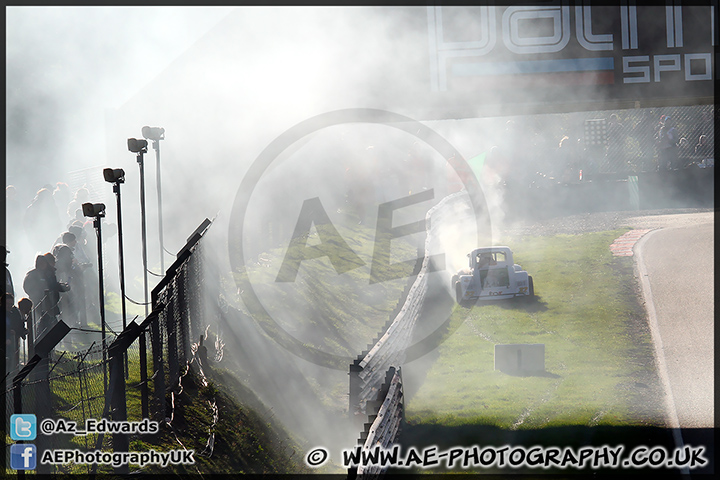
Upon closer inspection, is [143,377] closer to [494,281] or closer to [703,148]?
[494,281]

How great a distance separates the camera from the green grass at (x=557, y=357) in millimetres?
8758

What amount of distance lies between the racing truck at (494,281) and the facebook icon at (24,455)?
1013 cm

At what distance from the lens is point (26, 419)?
5270mm

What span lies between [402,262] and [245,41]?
7.81 meters

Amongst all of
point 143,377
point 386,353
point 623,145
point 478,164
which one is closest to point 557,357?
point 386,353

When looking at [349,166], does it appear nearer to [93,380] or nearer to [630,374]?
[630,374]

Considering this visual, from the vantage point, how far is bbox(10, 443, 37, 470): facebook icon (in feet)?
16.6

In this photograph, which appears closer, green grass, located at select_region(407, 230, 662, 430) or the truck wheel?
green grass, located at select_region(407, 230, 662, 430)

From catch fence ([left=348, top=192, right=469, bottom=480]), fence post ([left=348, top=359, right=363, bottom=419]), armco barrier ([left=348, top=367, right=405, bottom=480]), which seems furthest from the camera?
fence post ([left=348, top=359, right=363, bottom=419])

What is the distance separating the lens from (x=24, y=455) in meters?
5.07

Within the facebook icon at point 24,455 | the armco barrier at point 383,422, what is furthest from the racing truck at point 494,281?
the facebook icon at point 24,455

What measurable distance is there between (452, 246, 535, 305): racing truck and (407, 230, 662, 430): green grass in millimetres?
253

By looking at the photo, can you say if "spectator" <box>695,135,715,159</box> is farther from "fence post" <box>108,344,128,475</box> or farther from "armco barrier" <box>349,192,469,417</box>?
"fence post" <box>108,344,128,475</box>

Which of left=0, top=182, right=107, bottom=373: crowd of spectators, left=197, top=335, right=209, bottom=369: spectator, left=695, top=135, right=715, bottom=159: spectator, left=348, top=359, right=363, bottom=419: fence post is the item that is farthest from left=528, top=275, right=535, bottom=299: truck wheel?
left=695, top=135, right=715, bottom=159: spectator
